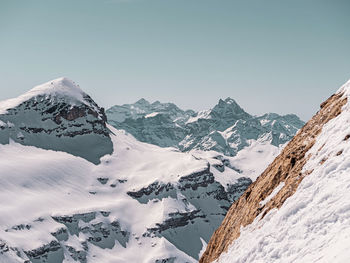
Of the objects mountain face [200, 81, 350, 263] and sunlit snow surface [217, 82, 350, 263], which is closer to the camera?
sunlit snow surface [217, 82, 350, 263]

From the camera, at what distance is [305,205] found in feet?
75.0

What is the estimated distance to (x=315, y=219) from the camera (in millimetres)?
21109

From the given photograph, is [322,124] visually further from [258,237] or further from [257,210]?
[258,237]

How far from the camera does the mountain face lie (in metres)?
19.9

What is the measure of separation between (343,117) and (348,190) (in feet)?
23.3

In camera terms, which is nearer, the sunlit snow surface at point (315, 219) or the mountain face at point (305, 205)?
the sunlit snow surface at point (315, 219)

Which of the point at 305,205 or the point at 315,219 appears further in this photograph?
the point at 305,205

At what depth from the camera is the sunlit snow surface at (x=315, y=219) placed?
19359 mm

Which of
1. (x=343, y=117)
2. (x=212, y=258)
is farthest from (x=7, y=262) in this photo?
(x=343, y=117)

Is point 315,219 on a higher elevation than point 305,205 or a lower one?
lower

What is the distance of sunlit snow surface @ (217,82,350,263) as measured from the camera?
1936 cm

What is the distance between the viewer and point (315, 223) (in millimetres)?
21016

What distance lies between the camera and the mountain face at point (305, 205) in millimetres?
19922

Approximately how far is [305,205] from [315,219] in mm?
1813
